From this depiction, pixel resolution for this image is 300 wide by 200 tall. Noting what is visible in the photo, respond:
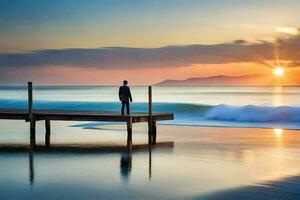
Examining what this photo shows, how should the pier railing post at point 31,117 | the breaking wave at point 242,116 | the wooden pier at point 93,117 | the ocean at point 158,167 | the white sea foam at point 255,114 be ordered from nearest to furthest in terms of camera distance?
the ocean at point 158,167, the wooden pier at point 93,117, the pier railing post at point 31,117, the breaking wave at point 242,116, the white sea foam at point 255,114

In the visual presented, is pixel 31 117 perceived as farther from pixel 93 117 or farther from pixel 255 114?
pixel 255 114

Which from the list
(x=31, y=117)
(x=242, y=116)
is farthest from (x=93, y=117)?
(x=242, y=116)

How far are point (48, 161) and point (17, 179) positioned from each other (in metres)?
3.02

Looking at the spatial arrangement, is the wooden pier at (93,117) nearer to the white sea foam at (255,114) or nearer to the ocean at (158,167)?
the ocean at (158,167)

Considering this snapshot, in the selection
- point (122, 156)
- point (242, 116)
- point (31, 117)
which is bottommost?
point (242, 116)

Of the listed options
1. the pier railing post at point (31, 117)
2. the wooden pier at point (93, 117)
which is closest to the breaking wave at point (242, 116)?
the wooden pier at point (93, 117)

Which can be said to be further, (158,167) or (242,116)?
(242,116)

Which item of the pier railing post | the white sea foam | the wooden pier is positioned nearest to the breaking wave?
the white sea foam

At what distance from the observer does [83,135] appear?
23344 millimetres

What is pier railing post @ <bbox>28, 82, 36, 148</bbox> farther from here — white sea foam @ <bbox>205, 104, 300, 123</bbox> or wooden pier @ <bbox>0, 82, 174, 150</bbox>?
white sea foam @ <bbox>205, 104, 300, 123</bbox>

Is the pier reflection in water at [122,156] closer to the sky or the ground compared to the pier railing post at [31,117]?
closer to the ground

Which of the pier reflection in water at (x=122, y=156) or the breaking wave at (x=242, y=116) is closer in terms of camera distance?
the pier reflection in water at (x=122, y=156)

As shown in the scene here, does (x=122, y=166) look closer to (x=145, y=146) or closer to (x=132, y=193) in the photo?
(x=132, y=193)

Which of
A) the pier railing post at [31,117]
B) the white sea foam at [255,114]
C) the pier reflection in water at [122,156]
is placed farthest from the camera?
the white sea foam at [255,114]
